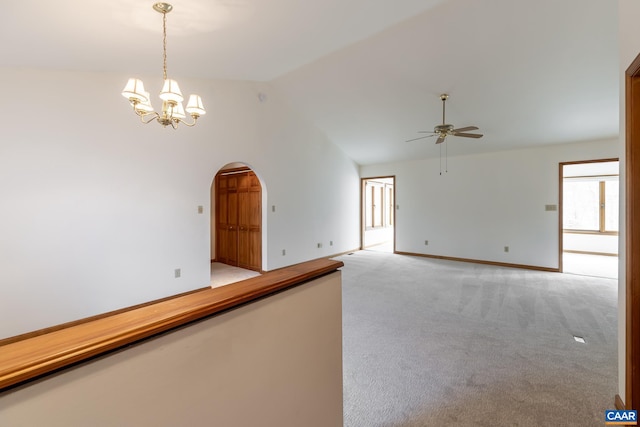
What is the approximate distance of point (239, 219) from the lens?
592 cm

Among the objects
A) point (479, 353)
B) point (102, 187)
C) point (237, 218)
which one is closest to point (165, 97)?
point (102, 187)

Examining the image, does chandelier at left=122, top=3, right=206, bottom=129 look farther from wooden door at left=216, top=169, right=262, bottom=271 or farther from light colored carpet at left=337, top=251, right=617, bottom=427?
wooden door at left=216, top=169, right=262, bottom=271

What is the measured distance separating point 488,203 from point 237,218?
212 inches

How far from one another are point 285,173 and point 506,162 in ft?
14.9

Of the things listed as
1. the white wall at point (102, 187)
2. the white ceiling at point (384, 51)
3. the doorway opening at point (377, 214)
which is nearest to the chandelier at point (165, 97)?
the white ceiling at point (384, 51)

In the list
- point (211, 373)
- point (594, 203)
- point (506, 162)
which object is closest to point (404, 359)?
point (211, 373)

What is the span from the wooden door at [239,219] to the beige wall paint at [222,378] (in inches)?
158

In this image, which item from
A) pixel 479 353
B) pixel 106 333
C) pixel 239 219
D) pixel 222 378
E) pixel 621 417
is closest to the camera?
pixel 106 333

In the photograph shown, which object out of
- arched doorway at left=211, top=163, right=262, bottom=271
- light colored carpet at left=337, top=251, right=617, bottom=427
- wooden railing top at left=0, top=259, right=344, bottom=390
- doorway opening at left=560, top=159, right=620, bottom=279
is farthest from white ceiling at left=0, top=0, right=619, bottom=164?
doorway opening at left=560, top=159, right=620, bottom=279

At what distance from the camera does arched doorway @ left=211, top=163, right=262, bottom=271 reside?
548 cm

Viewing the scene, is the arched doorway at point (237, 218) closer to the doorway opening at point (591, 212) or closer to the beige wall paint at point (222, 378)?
the beige wall paint at point (222, 378)

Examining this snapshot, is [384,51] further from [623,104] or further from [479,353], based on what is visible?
[479,353]

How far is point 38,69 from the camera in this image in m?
2.91

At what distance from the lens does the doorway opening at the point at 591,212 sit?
7121 mm
